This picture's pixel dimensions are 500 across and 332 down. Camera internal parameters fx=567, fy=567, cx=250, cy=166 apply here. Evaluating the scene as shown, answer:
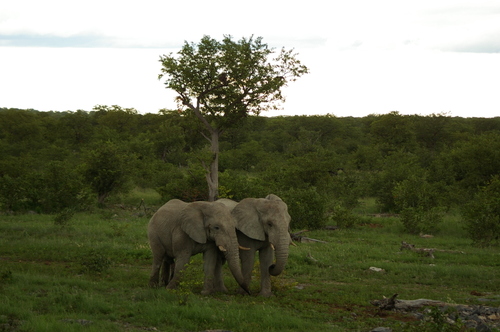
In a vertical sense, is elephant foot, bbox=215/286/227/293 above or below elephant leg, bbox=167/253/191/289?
below

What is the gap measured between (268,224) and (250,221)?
403 millimetres

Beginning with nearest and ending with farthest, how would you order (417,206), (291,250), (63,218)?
1. (291,250)
2. (63,218)
3. (417,206)

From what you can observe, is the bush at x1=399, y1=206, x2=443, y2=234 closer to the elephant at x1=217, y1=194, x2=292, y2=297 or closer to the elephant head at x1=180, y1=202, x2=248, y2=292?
the elephant at x1=217, y1=194, x2=292, y2=297

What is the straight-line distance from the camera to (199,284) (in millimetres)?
12055

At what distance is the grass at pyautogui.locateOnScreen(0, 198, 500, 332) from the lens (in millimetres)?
9352

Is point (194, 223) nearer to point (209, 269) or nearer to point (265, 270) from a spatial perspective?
point (209, 269)

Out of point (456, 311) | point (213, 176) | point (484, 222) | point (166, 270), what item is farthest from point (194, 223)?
point (213, 176)

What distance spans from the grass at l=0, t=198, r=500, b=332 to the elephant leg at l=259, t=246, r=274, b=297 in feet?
0.87

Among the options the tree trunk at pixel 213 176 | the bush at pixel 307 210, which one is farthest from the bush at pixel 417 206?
the tree trunk at pixel 213 176

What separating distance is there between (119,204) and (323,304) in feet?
62.8

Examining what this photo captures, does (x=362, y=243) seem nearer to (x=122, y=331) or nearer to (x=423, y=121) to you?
(x=122, y=331)

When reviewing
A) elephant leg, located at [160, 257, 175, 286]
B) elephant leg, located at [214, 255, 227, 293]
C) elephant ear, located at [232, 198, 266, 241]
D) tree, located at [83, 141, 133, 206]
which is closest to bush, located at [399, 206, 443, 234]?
elephant ear, located at [232, 198, 266, 241]

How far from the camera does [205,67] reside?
78.6 feet

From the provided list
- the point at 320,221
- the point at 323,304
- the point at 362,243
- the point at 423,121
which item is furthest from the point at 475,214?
the point at 423,121
